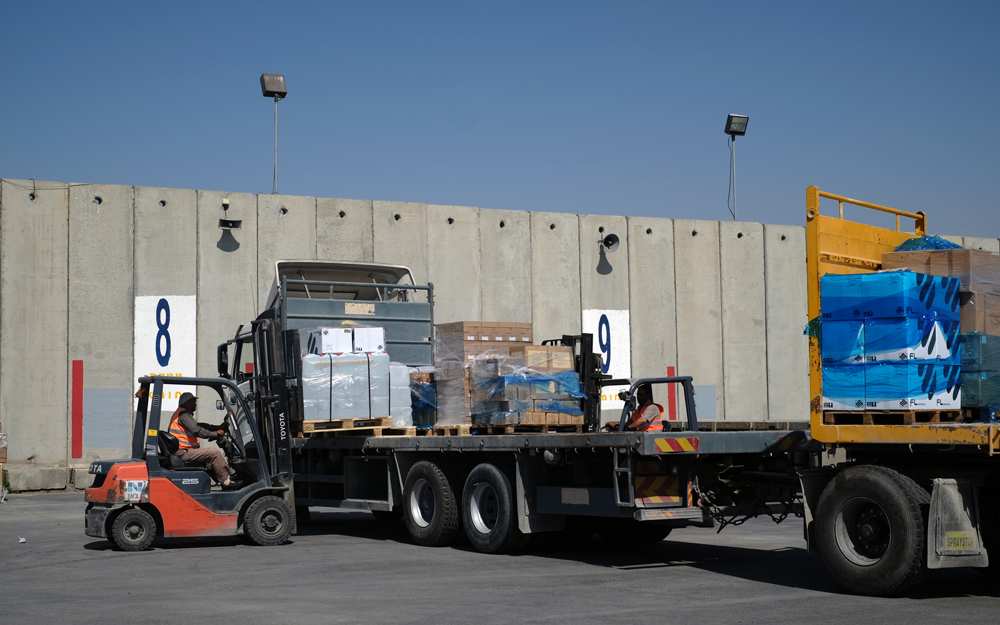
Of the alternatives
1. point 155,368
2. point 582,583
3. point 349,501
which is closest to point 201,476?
point 349,501

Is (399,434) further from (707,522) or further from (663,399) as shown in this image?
(663,399)

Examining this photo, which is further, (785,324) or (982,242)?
(982,242)

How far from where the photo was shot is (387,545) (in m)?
13.1

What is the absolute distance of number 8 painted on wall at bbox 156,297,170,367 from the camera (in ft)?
75.4

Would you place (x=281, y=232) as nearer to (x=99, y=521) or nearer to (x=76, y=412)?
(x=76, y=412)

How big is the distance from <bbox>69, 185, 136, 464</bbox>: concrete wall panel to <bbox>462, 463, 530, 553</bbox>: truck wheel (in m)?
12.4

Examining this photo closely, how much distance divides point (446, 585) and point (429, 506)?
310 cm

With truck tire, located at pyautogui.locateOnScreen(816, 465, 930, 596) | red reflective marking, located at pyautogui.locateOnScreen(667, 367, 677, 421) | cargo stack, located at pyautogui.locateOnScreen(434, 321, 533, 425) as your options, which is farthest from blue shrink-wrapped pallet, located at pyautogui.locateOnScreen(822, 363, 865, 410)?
red reflective marking, located at pyautogui.locateOnScreen(667, 367, 677, 421)

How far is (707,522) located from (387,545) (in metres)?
4.05

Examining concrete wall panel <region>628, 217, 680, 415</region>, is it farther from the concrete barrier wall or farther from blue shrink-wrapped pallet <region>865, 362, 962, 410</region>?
blue shrink-wrapped pallet <region>865, 362, 962, 410</region>

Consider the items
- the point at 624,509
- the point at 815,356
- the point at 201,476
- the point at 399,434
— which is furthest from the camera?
the point at 399,434

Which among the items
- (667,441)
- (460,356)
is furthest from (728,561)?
(460,356)

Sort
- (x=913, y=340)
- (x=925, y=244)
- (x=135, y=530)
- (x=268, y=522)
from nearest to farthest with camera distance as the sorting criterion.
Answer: (x=913, y=340), (x=925, y=244), (x=135, y=530), (x=268, y=522)

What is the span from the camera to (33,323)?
72.7ft
